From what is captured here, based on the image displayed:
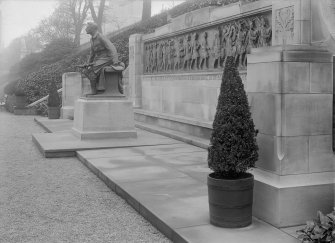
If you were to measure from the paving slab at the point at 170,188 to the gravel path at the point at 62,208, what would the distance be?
0.17 metres

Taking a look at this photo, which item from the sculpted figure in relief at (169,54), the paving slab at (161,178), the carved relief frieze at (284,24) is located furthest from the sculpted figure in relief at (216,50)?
the sculpted figure in relief at (169,54)

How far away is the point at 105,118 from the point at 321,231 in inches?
348

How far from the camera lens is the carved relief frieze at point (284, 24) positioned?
28.7 feet

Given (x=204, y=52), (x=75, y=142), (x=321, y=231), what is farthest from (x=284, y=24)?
(x=75, y=142)

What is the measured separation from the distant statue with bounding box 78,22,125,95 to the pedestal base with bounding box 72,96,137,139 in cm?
42

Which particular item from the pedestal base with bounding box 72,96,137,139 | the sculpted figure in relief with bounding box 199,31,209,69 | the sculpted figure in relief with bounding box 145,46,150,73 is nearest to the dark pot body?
the sculpted figure in relief with bounding box 145,46,150,73

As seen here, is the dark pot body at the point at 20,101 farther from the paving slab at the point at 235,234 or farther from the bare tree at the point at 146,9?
the paving slab at the point at 235,234

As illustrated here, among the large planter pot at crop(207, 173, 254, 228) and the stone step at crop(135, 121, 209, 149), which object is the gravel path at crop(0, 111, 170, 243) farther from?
the stone step at crop(135, 121, 209, 149)

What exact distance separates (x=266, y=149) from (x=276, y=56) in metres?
1.00

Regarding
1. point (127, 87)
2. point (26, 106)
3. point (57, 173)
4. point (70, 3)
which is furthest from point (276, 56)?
point (70, 3)

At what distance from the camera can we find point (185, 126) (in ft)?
42.7

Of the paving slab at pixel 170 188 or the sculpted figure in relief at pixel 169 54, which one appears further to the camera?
the sculpted figure in relief at pixel 169 54

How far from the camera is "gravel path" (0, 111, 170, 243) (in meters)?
5.36

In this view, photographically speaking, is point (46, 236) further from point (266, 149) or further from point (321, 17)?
point (321, 17)
